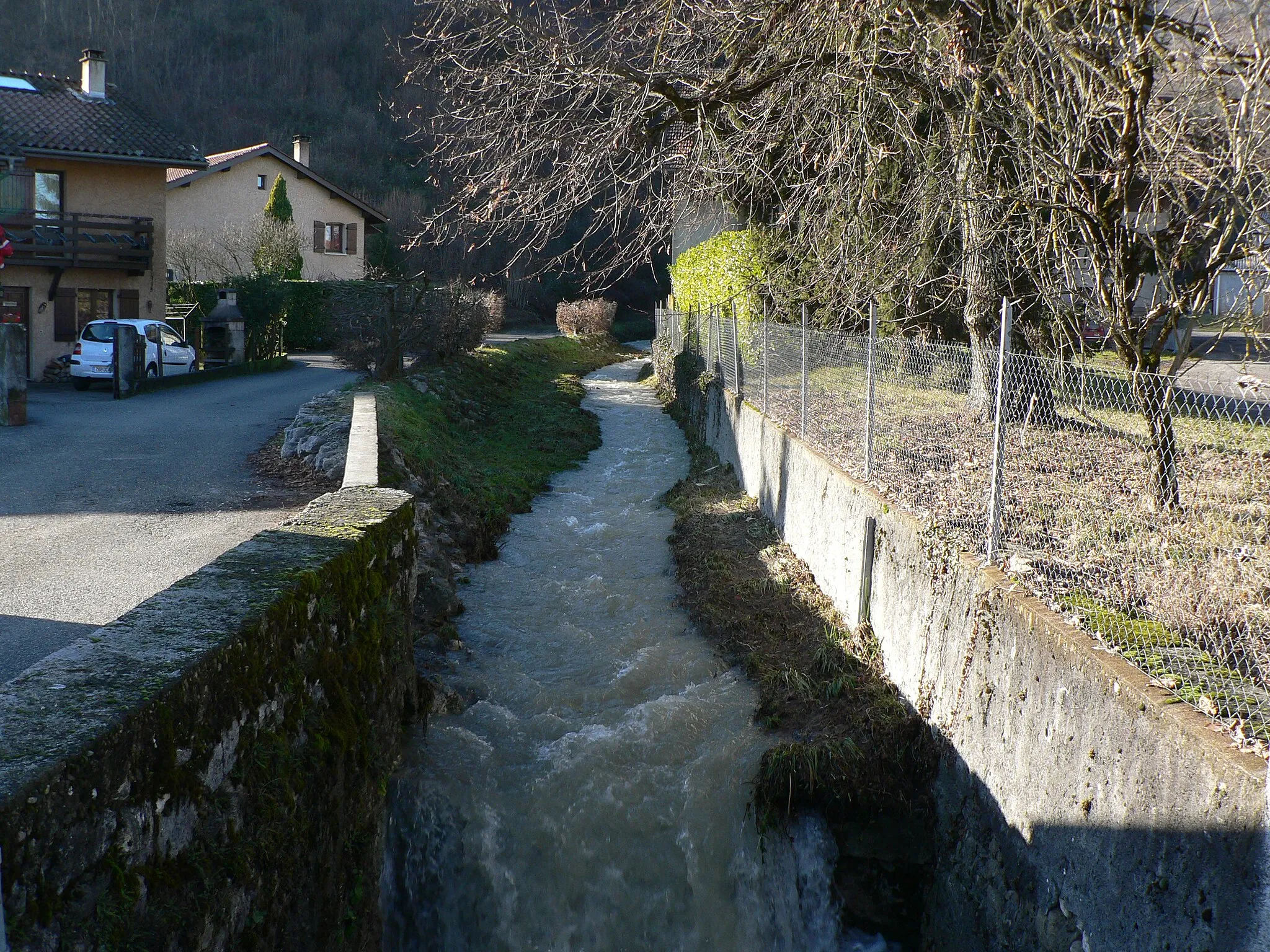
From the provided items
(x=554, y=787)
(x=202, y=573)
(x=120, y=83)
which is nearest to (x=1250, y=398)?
(x=554, y=787)

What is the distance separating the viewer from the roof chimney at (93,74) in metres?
28.7

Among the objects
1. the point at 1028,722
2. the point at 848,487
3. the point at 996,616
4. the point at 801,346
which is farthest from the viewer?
the point at 801,346

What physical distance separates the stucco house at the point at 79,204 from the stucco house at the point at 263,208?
6983 millimetres

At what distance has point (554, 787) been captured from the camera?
22.3 feet

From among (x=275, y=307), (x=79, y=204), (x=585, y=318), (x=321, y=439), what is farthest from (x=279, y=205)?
(x=321, y=439)

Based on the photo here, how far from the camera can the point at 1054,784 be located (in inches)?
185

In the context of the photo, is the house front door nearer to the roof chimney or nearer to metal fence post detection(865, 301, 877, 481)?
the roof chimney

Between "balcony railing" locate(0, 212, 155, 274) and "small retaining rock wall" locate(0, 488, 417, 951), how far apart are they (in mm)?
24069

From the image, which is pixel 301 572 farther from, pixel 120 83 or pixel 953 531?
pixel 120 83

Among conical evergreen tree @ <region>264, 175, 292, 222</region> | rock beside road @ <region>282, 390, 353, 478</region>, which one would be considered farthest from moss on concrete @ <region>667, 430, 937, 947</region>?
conical evergreen tree @ <region>264, 175, 292, 222</region>

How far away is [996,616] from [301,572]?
3487 millimetres

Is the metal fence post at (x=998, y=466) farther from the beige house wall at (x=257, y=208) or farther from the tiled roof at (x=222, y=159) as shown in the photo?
the tiled roof at (x=222, y=159)

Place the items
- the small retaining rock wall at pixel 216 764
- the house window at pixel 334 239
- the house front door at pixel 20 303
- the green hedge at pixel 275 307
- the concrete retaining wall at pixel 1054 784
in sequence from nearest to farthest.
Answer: the small retaining rock wall at pixel 216 764 → the concrete retaining wall at pixel 1054 784 → the house front door at pixel 20 303 → the green hedge at pixel 275 307 → the house window at pixel 334 239

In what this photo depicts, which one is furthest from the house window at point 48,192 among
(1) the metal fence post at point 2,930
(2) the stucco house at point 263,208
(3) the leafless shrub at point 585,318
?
(1) the metal fence post at point 2,930
